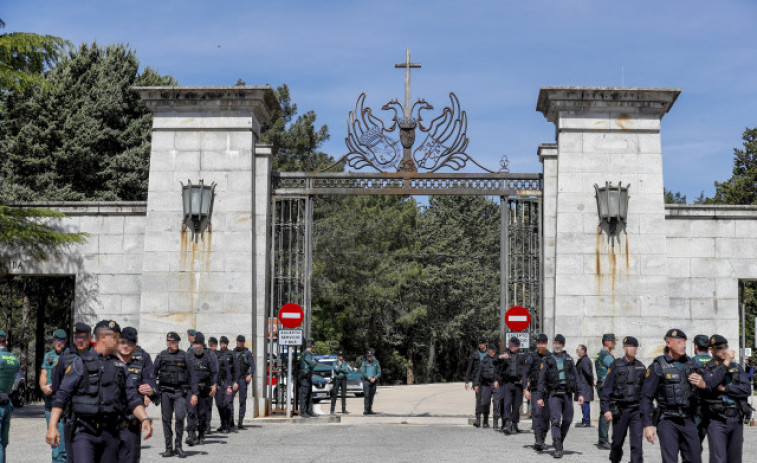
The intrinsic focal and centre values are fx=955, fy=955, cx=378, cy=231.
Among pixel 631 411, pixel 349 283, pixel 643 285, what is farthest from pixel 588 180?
pixel 349 283

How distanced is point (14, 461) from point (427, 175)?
33.6 feet

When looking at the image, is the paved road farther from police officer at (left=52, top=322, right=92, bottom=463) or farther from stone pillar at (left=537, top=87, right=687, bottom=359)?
police officer at (left=52, top=322, right=92, bottom=463)

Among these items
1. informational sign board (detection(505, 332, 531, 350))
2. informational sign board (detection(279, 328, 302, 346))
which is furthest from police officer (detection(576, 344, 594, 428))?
informational sign board (detection(279, 328, 302, 346))

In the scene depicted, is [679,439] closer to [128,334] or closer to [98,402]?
[98,402]

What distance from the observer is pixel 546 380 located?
14430mm

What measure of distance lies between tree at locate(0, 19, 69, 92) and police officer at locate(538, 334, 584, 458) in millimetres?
11591

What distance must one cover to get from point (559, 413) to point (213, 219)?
862cm

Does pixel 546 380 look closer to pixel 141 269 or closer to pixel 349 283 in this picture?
pixel 141 269

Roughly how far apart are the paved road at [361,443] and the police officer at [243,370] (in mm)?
428

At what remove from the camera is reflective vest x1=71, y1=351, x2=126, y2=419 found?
837cm

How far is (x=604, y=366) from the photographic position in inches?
682

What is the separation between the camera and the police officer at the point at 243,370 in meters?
18.2

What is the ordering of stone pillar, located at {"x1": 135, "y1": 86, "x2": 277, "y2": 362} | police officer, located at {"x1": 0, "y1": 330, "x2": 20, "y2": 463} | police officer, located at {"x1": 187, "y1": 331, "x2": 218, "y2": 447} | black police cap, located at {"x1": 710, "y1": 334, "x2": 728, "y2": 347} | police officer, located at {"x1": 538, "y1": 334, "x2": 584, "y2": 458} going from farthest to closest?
stone pillar, located at {"x1": 135, "y1": 86, "x2": 277, "y2": 362} → police officer, located at {"x1": 187, "y1": 331, "x2": 218, "y2": 447} → police officer, located at {"x1": 538, "y1": 334, "x2": 584, "y2": 458} → police officer, located at {"x1": 0, "y1": 330, "x2": 20, "y2": 463} → black police cap, located at {"x1": 710, "y1": 334, "x2": 728, "y2": 347}

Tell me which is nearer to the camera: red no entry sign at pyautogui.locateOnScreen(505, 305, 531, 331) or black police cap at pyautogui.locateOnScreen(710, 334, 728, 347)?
black police cap at pyautogui.locateOnScreen(710, 334, 728, 347)
